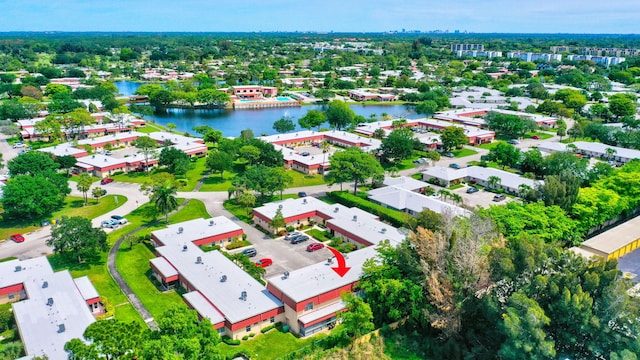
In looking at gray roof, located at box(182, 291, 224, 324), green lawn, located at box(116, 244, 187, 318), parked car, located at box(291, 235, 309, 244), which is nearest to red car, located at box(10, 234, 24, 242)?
green lawn, located at box(116, 244, 187, 318)

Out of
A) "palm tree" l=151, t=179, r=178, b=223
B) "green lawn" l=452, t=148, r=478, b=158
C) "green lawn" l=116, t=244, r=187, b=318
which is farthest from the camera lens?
"green lawn" l=452, t=148, r=478, b=158

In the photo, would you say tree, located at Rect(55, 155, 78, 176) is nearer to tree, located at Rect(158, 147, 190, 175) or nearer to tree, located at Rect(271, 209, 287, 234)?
tree, located at Rect(158, 147, 190, 175)

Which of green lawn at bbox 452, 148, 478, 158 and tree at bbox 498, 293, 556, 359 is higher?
tree at bbox 498, 293, 556, 359

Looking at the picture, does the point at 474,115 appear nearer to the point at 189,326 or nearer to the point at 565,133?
the point at 565,133


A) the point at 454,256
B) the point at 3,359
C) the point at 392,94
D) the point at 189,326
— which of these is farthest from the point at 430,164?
the point at 392,94

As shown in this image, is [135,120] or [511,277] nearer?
[511,277]

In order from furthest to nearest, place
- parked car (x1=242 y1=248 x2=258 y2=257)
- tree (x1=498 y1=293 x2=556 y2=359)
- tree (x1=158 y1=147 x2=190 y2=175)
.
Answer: tree (x1=158 y1=147 x2=190 y2=175) < parked car (x1=242 y1=248 x2=258 y2=257) < tree (x1=498 y1=293 x2=556 y2=359)

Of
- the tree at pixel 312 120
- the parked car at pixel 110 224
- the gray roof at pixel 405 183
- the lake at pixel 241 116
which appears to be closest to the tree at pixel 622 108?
the lake at pixel 241 116
